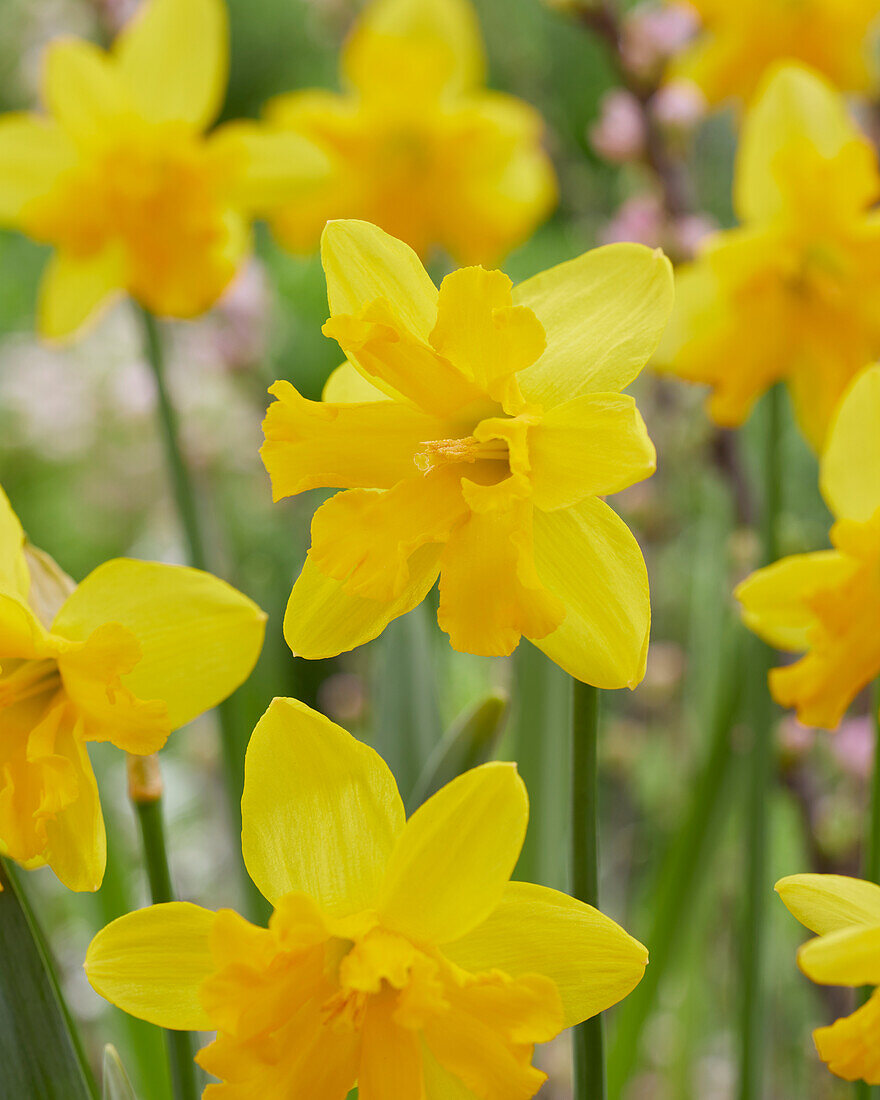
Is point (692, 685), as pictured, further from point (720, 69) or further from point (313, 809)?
point (313, 809)

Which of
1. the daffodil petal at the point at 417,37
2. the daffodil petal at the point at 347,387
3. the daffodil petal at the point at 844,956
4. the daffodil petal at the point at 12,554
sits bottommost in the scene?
the daffodil petal at the point at 844,956

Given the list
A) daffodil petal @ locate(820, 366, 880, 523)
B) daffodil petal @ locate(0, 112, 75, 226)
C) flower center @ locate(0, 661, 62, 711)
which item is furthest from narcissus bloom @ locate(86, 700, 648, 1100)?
daffodil petal @ locate(0, 112, 75, 226)


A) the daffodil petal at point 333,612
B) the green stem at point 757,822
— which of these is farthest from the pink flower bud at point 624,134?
the daffodil petal at point 333,612

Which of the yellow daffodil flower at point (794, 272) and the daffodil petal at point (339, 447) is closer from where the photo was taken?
the daffodil petal at point (339, 447)

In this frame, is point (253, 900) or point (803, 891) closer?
point (803, 891)

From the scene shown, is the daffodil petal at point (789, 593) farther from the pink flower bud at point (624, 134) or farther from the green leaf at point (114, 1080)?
the pink flower bud at point (624, 134)

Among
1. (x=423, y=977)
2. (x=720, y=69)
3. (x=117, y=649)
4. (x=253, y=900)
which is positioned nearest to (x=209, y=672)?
(x=117, y=649)
